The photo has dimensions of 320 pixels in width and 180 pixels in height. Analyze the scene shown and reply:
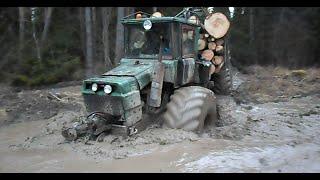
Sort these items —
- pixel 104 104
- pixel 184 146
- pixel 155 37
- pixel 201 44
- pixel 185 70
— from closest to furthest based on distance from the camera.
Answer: pixel 184 146 → pixel 104 104 → pixel 155 37 → pixel 185 70 → pixel 201 44

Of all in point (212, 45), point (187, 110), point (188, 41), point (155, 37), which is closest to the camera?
point (187, 110)

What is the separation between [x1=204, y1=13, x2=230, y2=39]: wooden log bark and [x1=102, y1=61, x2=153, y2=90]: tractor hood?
366 cm

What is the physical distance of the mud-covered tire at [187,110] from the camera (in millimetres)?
9375

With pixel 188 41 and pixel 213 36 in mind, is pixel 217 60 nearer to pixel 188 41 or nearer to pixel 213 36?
pixel 213 36

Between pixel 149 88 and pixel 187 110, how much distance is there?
0.88 m

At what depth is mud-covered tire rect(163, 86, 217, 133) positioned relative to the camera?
30.8 feet

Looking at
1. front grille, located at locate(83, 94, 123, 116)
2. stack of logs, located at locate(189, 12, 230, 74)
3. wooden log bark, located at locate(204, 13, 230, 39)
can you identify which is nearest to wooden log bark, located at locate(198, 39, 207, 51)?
stack of logs, located at locate(189, 12, 230, 74)

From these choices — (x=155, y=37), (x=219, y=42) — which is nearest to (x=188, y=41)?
(x=155, y=37)

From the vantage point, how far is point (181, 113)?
9422 mm

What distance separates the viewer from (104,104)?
8891 millimetres

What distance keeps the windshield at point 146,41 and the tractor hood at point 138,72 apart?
1.19 feet
